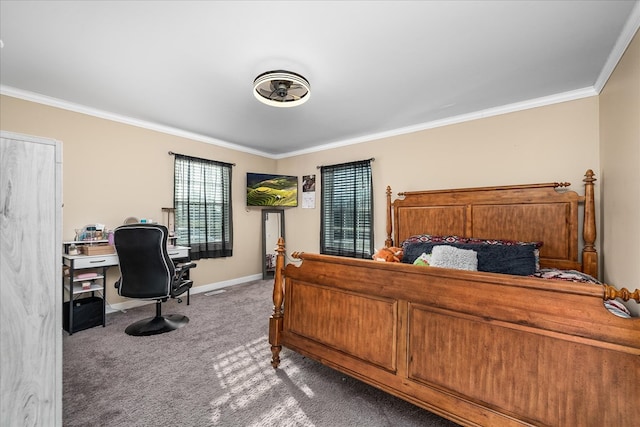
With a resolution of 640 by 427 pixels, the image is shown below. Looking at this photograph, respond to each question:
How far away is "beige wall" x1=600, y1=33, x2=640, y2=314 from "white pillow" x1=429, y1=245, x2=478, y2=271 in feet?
3.02

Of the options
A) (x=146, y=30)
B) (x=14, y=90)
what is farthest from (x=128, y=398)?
(x=14, y=90)

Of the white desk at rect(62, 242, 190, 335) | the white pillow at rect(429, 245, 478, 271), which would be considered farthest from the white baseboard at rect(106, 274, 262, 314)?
the white pillow at rect(429, 245, 478, 271)

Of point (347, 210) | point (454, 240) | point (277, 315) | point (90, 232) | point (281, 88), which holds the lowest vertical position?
point (277, 315)

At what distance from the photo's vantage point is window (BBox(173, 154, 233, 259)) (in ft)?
13.0

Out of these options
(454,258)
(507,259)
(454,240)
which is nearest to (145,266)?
(454,258)

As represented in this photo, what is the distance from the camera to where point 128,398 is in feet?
5.82

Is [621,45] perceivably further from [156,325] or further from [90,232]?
[90,232]

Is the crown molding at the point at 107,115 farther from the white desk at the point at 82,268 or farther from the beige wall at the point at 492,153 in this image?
the beige wall at the point at 492,153

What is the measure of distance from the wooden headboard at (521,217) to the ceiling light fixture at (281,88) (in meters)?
1.91

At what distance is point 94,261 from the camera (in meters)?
2.82

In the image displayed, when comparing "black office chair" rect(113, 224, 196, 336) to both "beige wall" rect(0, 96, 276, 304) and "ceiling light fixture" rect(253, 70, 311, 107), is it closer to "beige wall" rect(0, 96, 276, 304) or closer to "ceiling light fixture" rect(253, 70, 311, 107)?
"beige wall" rect(0, 96, 276, 304)

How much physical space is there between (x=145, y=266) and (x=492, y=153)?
385 centimetres

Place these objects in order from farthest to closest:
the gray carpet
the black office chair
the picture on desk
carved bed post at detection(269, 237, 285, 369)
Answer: the picture on desk → the black office chair → carved bed post at detection(269, 237, 285, 369) → the gray carpet

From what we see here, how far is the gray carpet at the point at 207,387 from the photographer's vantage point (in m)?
1.61
